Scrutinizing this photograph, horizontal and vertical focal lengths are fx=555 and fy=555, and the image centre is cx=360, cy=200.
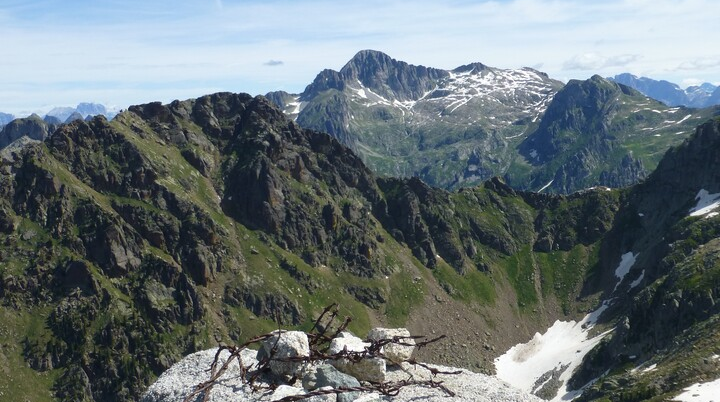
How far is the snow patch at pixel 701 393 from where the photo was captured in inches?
2818

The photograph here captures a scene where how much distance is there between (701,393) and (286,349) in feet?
247

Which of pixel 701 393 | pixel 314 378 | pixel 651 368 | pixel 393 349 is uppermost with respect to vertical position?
pixel 314 378

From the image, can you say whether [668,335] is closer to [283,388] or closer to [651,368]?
[651,368]

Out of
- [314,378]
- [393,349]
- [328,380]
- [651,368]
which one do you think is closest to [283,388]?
[314,378]

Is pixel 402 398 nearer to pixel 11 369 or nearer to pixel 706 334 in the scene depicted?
pixel 706 334

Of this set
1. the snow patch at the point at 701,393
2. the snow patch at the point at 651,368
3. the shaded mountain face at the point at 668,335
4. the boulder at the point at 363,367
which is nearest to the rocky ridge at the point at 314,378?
the boulder at the point at 363,367

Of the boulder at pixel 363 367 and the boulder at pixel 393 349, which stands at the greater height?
the boulder at pixel 363 367

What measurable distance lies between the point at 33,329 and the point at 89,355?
21360 millimetres

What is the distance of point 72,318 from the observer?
19425cm

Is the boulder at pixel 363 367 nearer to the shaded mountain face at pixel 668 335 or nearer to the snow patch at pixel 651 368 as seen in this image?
the shaded mountain face at pixel 668 335

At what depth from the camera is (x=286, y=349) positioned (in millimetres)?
20844

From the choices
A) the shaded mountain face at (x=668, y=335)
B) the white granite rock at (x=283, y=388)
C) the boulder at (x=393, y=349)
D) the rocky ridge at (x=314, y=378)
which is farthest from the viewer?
the shaded mountain face at (x=668, y=335)

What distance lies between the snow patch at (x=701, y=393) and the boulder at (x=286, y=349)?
68.7 meters

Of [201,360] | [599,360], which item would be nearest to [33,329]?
[599,360]
